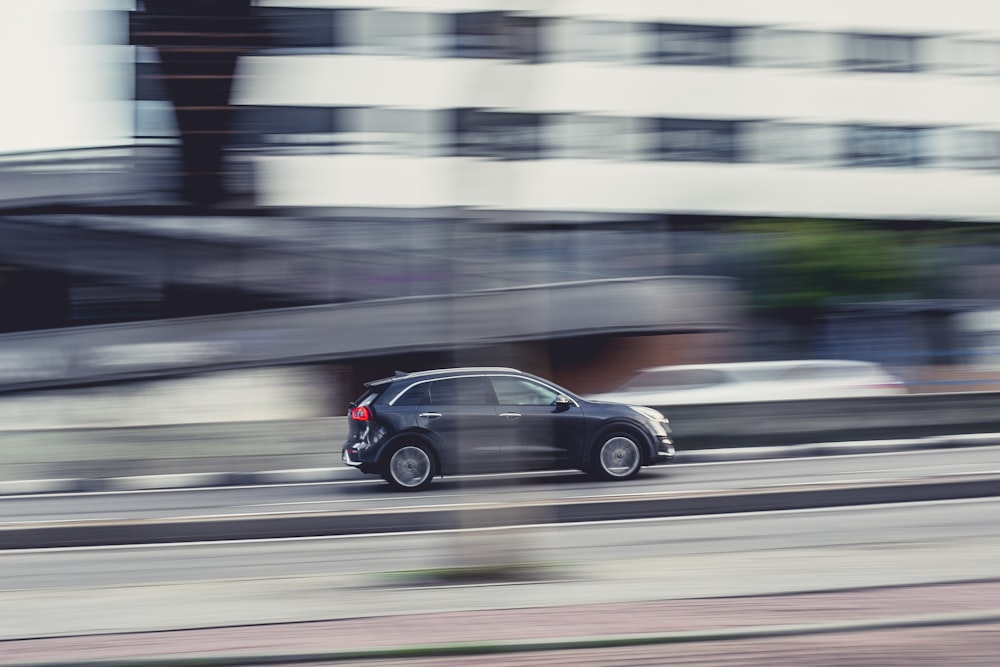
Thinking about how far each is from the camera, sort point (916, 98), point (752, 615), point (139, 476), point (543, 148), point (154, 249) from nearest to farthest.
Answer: point (752, 615) < point (139, 476) < point (154, 249) < point (543, 148) < point (916, 98)

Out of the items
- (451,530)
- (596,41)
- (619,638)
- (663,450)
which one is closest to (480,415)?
A: (663,450)

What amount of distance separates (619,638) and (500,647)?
1.67ft

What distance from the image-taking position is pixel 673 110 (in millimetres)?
36031

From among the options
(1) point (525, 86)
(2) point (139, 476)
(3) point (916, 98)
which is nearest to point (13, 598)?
(1) point (525, 86)

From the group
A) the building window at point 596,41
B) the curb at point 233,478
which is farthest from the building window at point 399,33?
the curb at point 233,478

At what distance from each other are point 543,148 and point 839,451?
58.7 feet

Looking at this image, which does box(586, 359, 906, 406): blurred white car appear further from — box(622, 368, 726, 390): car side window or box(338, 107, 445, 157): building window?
box(338, 107, 445, 157): building window

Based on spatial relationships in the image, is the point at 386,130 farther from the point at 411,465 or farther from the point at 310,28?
the point at 411,465

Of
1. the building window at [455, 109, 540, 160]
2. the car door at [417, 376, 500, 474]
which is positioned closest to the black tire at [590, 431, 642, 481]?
the car door at [417, 376, 500, 474]

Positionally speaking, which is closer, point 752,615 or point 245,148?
point 752,615

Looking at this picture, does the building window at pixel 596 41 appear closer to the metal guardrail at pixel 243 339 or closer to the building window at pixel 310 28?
the building window at pixel 310 28

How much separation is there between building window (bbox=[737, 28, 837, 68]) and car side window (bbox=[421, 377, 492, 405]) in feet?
81.7

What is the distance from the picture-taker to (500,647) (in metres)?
5.12

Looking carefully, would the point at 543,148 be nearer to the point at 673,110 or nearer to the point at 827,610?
the point at 673,110
